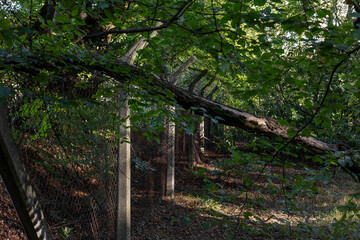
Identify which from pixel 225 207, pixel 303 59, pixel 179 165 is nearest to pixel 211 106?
pixel 303 59

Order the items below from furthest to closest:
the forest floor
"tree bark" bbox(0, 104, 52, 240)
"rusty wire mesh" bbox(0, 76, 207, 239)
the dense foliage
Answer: the forest floor < "rusty wire mesh" bbox(0, 76, 207, 239) < "tree bark" bbox(0, 104, 52, 240) < the dense foliage

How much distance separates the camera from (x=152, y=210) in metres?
5.84

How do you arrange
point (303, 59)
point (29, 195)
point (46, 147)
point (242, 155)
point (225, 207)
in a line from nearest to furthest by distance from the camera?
1. point (303, 59)
2. point (29, 195)
3. point (242, 155)
4. point (46, 147)
5. point (225, 207)

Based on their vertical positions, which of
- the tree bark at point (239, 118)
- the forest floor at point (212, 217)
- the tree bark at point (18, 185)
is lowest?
the forest floor at point (212, 217)

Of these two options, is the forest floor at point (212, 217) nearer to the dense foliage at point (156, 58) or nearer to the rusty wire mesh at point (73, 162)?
the rusty wire mesh at point (73, 162)

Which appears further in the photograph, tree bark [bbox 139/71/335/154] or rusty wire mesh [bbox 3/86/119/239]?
tree bark [bbox 139/71/335/154]

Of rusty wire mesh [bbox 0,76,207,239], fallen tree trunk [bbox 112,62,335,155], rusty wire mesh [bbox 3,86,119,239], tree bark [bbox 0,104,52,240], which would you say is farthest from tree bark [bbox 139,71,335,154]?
tree bark [bbox 0,104,52,240]

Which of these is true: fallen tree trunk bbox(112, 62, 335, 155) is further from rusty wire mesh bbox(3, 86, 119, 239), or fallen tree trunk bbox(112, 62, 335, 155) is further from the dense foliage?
rusty wire mesh bbox(3, 86, 119, 239)

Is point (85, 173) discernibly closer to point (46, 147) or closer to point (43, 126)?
point (46, 147)

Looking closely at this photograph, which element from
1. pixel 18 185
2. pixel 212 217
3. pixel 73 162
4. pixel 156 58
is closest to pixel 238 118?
pixel 156 58

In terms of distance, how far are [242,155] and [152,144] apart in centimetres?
320

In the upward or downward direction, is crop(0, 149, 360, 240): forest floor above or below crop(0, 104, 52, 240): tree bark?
below

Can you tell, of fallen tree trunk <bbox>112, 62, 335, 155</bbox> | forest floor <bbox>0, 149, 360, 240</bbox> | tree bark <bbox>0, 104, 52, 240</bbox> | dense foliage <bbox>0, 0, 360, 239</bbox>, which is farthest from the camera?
forest floor <bbox>0, 149, 360, 240</bbox>

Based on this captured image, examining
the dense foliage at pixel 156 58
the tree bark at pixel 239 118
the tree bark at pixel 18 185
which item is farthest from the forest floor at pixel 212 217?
the dense foliage at pixel 156 58
